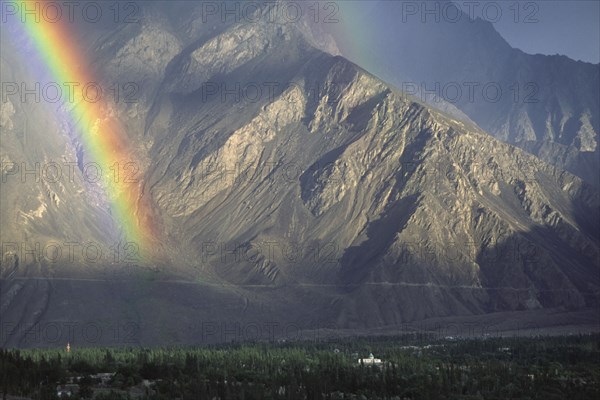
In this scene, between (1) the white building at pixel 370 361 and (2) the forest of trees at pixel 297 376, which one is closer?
(2) the forest of trees at pixel 297 376

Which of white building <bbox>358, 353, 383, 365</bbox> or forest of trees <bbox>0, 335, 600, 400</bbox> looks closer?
forest of trees <bbox>0, 335, 600, 400</bbox>

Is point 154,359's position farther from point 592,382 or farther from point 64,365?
point 592,382

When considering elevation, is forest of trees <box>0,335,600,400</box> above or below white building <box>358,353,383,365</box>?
below

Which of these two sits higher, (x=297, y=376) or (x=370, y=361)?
(x=370, y=361)

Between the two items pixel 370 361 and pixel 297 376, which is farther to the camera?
pixel 370 361

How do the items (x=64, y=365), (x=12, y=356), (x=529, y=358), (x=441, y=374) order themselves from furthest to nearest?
(x=529, y=358) < (x=441, y=374) < (x=64, y=365) < (x=12, y=356)

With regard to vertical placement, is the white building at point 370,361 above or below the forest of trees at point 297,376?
above

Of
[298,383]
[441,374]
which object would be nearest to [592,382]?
[441,374]

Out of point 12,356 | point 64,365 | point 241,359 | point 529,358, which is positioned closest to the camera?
point 12,356
